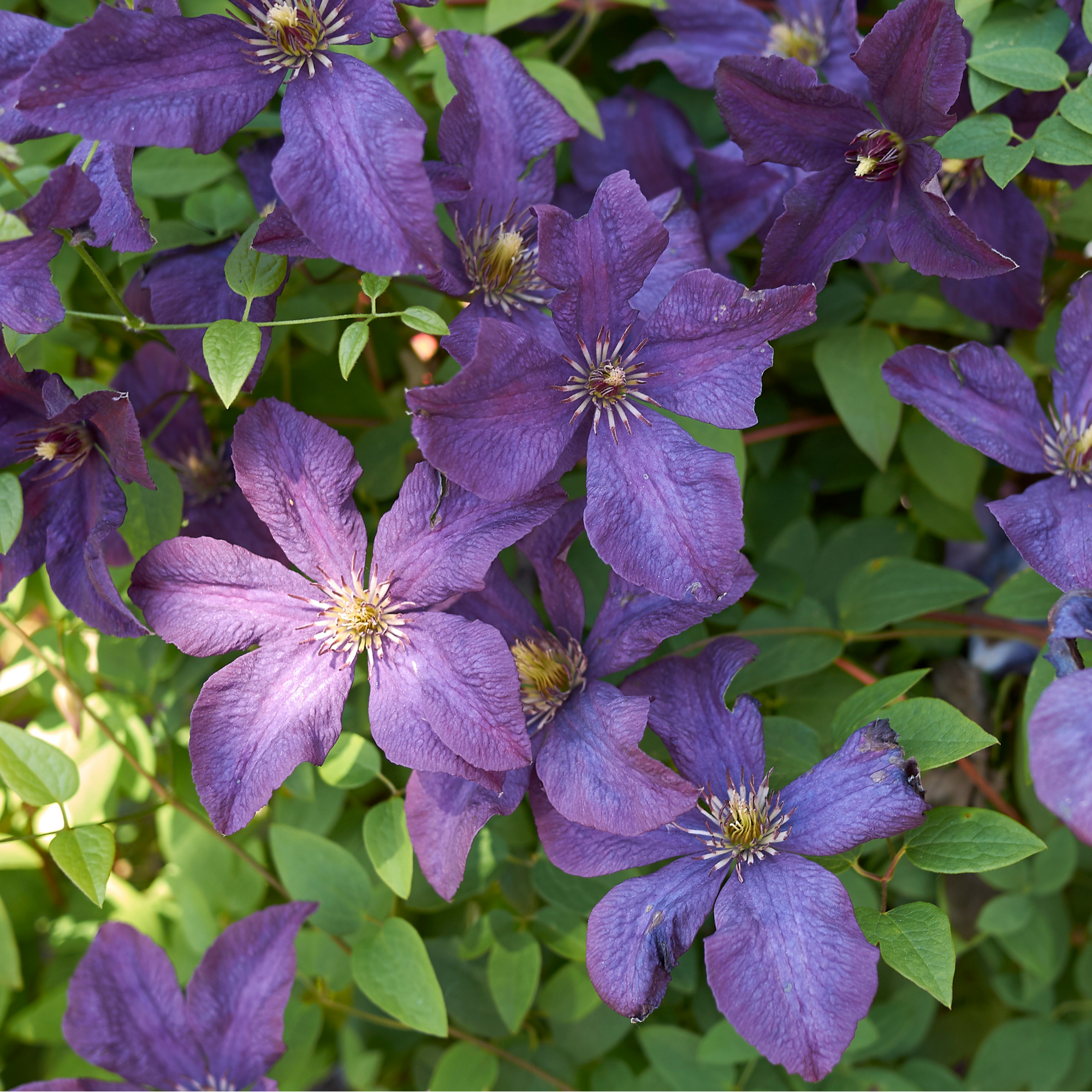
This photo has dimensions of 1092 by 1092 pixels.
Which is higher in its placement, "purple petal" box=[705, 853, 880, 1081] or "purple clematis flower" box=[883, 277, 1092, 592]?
"purple clematis flower" box=[883, 277, 1092, 592]

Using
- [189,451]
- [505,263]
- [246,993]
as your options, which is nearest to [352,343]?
[505,263]

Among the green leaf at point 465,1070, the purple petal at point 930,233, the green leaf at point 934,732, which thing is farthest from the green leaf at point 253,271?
the green leaf at point 465,1070

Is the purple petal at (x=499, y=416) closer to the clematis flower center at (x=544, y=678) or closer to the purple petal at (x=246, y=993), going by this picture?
the clematis flower center at (x=544, y=678)

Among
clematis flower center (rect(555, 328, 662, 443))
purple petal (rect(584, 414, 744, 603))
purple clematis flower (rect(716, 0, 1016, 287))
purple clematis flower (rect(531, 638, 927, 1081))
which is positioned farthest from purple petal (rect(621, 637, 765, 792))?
purple clematis flower (rect(716, 0, 1016, 287))

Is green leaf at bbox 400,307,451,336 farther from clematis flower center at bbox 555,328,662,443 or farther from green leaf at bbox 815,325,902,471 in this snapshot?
green leaf at bbox 815,325,902,471

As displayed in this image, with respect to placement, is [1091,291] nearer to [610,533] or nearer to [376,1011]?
[610,533]

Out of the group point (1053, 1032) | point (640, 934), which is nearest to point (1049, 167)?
point (640, 934)
